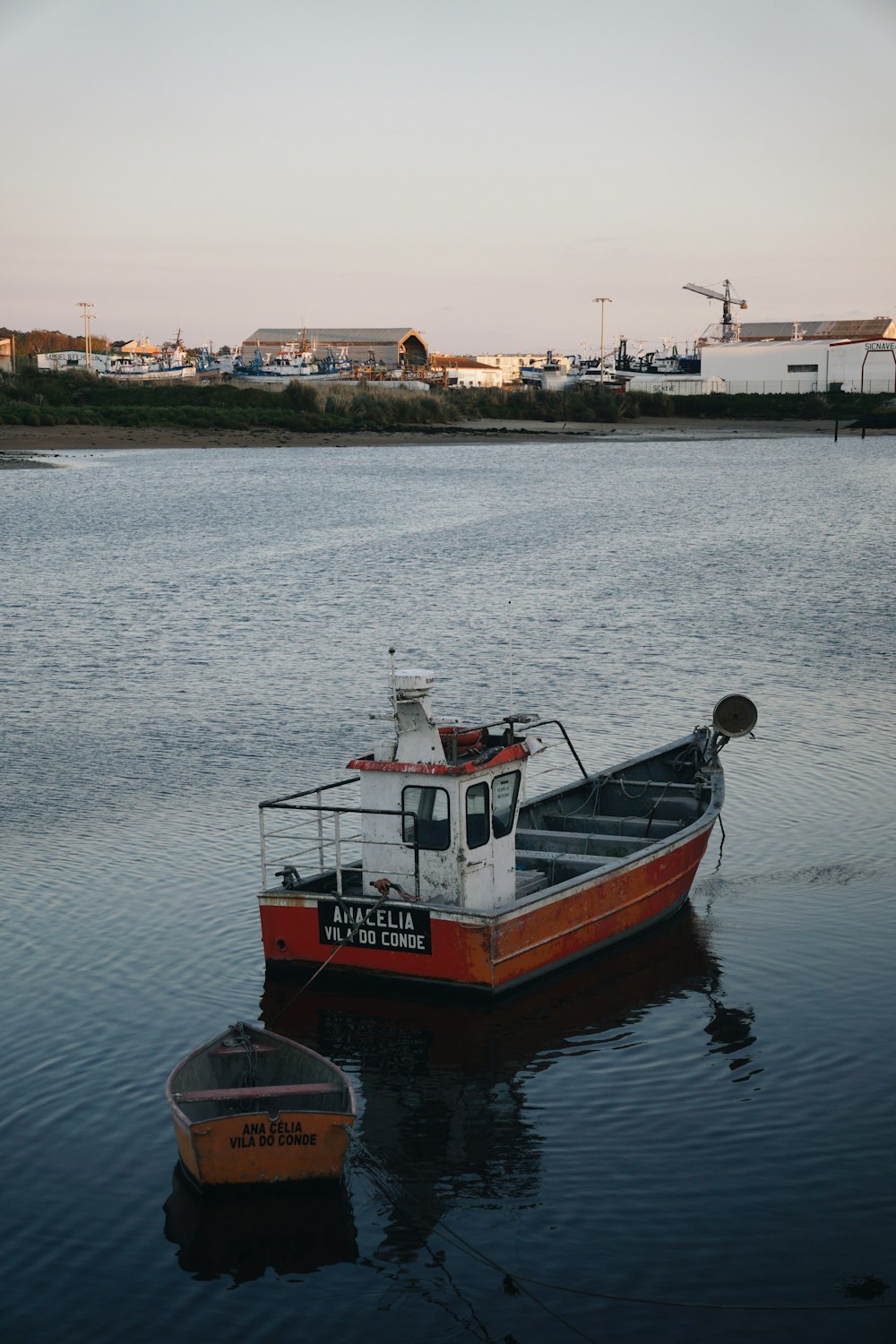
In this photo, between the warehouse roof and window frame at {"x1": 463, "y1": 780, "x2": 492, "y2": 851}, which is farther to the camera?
the warehouse roof

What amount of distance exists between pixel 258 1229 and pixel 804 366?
13561cm

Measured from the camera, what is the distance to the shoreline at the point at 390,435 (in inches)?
4168

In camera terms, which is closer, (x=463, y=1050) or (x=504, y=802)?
(x=463, y=1050)

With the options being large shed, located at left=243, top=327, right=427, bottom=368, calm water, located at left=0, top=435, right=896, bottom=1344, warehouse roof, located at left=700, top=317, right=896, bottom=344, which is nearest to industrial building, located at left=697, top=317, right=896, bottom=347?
warehouse roof, located at left=700, top=317, right=896, bottom=344

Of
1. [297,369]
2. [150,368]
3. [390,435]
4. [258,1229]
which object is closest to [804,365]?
[390,435]

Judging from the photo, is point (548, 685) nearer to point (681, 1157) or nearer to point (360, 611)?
point (360, 611)

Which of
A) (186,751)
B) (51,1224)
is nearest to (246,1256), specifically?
(51,1224)

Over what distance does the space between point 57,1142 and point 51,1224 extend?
1.26 meters

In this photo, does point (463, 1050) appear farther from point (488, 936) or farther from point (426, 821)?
point (426, 821)

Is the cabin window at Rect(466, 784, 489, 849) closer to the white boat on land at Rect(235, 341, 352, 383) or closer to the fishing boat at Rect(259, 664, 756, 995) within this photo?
the fishing boat at Rect(259, 664, 756, 995)

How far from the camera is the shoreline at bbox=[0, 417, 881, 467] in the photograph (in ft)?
347

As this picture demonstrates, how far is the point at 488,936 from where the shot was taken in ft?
47.3

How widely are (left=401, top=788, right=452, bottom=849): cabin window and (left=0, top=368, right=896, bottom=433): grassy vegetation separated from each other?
99150 mm

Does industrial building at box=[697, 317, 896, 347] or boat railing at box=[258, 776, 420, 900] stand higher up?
industrial building at box=[697, 317, 896, 347]
